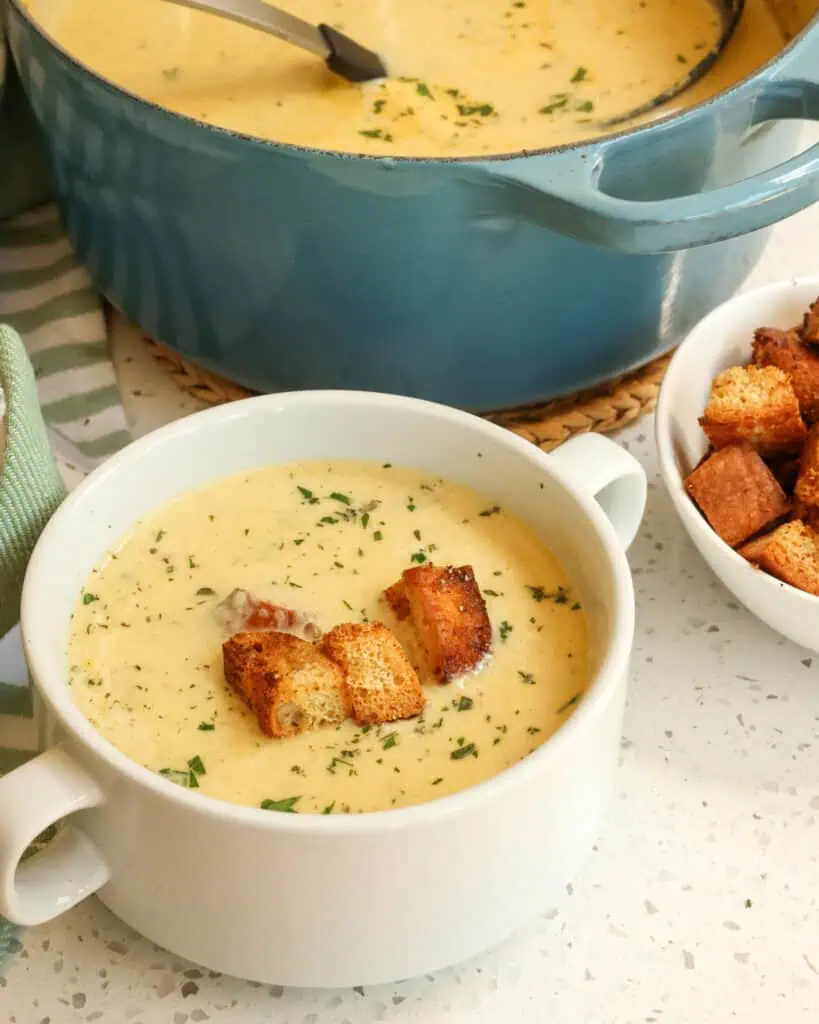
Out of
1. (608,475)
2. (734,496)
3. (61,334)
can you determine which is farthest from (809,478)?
(61,334)

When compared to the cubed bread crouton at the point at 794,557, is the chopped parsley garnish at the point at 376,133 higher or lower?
higher

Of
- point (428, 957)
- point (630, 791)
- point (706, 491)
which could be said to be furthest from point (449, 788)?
point (706, 491)

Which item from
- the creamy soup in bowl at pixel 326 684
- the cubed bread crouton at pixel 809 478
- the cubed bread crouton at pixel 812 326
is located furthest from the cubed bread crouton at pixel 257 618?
the cubed bread crouton at pixel 812 326

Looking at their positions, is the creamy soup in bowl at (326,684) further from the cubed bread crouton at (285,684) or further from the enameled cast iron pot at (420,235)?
the enameled cast iron pot at (420,235)

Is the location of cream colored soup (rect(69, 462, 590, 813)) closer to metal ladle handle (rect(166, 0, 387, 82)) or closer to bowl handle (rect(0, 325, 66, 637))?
bowl handle (rect(0, 325, 66, 637))

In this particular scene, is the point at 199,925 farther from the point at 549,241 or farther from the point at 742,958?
the point at 549,241

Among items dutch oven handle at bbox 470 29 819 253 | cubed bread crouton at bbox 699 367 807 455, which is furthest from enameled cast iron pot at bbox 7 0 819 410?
cubed bread crouton at bbox 699 367 807 455
